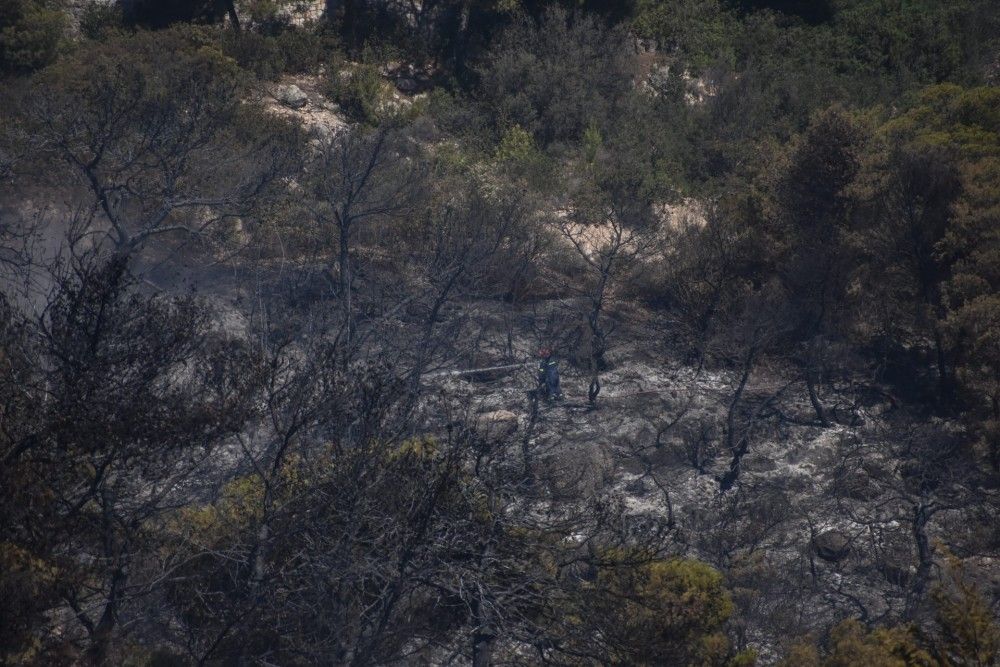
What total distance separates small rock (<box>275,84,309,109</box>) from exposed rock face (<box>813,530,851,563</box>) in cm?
1550

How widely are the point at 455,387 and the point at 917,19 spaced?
19.6 metres

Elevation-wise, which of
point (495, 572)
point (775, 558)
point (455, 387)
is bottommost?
point (775, 558)

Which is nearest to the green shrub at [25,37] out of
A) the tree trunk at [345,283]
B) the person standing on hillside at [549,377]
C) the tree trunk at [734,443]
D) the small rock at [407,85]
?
the small rock at [407,85]

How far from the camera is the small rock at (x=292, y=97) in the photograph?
2373 centimetres

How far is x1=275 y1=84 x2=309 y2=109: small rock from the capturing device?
77.9ft

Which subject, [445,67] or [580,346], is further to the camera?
[445,67]

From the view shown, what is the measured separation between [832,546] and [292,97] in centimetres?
1594

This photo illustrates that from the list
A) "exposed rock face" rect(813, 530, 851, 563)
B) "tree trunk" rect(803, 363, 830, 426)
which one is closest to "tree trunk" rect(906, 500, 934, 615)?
"exposed rock face" rect(813, 530, 851, 563)

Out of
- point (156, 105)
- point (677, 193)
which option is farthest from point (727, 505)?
point (156, 105)

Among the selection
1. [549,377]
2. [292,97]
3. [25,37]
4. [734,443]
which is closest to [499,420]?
[549,377]

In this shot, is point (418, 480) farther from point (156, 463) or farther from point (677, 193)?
point (677, 193)

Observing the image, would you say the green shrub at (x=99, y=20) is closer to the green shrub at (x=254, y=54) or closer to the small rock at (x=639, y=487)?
the green shrub at (x=254, y=54)

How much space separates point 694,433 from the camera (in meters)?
17.4

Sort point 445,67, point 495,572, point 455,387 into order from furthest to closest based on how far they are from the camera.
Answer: point 445,67 < point 455,387 < point 495,572
